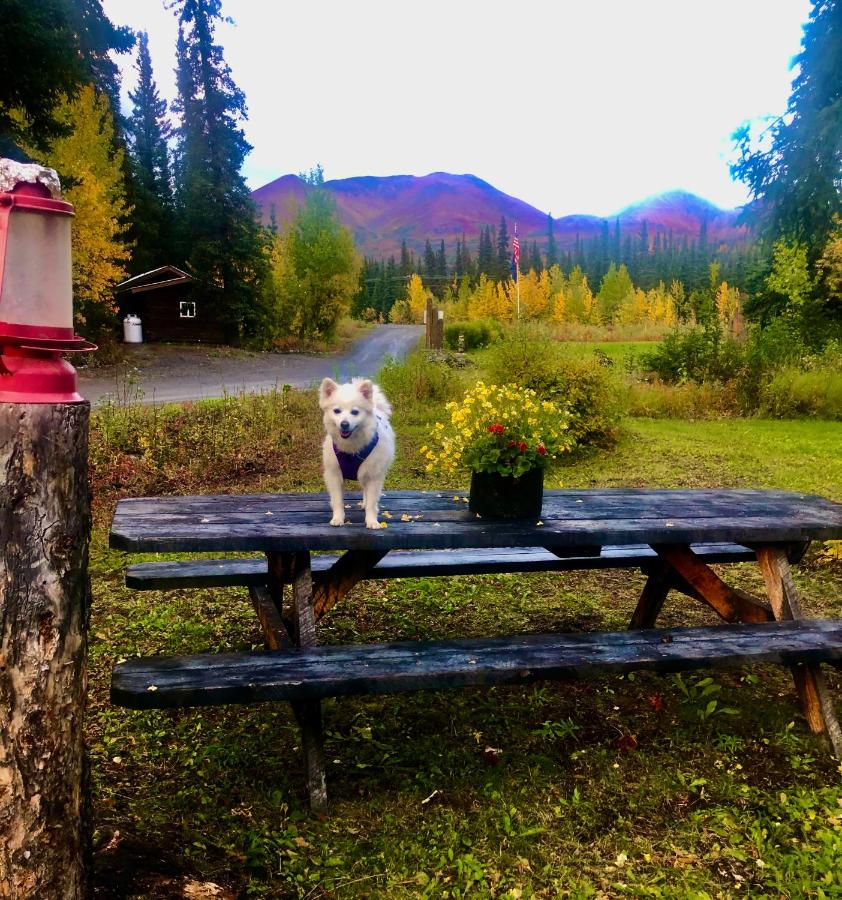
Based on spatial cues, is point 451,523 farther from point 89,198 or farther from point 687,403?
point 89,198

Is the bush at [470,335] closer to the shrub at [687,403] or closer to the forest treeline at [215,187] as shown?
the forest treeline at [215,187]

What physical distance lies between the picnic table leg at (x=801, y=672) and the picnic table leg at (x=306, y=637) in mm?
2360

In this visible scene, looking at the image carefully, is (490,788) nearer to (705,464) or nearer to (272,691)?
(272,691)

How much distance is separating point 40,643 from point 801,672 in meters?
3.41

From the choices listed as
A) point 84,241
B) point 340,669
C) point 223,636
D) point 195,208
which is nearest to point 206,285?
point 195,208

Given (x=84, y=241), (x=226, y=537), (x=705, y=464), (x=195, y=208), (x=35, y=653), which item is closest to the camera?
(x=35, y=653)

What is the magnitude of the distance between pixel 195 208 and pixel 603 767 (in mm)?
30062

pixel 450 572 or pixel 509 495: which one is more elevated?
pixel 509 495

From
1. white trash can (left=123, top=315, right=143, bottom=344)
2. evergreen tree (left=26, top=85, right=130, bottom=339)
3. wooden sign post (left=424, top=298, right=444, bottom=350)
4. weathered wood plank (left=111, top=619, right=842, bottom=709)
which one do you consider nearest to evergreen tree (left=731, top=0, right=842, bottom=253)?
wooden sign post (left=424, top=298, right=444, bottom=350)

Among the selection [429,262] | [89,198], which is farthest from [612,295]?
[89,198]

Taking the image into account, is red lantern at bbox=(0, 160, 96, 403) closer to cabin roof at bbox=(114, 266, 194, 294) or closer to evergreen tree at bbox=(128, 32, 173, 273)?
evergreen tree at bbox=(128, 32, 173, 273)

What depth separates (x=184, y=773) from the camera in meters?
3.05

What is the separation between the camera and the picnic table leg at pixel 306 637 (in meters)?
2.85

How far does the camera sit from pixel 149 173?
35.8 m
